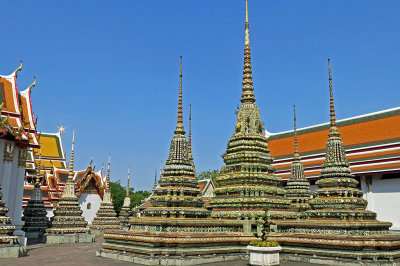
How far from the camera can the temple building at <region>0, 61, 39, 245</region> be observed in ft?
69.6

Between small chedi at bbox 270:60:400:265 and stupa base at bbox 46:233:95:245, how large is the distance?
15458 mm

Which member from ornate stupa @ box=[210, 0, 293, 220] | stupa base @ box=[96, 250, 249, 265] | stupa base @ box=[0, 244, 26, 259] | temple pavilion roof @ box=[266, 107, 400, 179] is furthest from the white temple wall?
stupa base @ box=[0, 244, 26, 259]

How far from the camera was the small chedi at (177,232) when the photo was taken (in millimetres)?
12641

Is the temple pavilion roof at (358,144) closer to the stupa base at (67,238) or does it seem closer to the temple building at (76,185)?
the stupa base at (67,238)

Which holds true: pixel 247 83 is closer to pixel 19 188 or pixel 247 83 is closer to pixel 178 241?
pixel 178 241

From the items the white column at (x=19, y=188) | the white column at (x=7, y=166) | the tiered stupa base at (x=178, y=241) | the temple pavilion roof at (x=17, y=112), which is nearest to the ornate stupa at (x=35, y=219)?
the white column at (x=19, y=188)

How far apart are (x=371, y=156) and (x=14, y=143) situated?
2396 cm

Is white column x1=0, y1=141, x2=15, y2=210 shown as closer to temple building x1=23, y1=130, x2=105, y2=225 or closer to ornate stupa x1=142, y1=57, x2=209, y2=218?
ornate stupa x1=142, y1=57, x2=209, y2=218

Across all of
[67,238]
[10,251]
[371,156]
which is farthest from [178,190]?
[371,156]

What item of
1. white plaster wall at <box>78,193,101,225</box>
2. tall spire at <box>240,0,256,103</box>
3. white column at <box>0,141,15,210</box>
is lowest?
white plaster wall at <box>78,193,101,225</box>

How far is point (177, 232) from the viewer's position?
524 inches

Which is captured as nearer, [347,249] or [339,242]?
[347,249]

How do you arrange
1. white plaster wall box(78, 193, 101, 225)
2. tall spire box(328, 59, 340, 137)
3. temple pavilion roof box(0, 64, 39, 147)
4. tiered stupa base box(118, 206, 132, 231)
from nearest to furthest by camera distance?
tall spire box(328, 59, 340, 137) → temple pavilion roof box(0, 64, 39, 147) → tiered stupa base box(118, 206, 132, 231) → white plaster wall box(78, 193, 101, 225)

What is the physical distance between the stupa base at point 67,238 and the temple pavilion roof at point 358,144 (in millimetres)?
17061
